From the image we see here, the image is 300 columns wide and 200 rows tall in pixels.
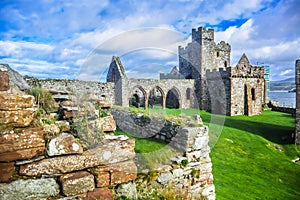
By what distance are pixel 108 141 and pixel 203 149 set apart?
372 centimetres

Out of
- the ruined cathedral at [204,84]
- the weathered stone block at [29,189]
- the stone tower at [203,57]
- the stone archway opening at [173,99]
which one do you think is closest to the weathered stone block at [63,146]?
the weathered stone block at [29,189]

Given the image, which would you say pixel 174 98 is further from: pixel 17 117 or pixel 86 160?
pixel 17 117

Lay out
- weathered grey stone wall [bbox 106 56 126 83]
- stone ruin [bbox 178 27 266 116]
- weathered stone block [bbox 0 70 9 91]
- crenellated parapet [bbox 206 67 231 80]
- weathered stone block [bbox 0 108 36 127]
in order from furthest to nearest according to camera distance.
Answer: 1. stone ruin [bbox 178 27 266 116]
2. crenellated parapet [bbox 206 67 231 80]
3. weathered grey stone wall [bbox 106 56 126 83]
4. weathered stone block [bbox 0 70 9 91]
5. weathered stone block [bbox 0 108 36 127]

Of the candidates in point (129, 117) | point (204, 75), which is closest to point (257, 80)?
point (204, 75)

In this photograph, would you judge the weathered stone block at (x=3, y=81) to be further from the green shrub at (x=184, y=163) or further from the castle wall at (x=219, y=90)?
the castle wall at (x=219, y=90)

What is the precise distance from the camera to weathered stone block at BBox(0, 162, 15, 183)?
3.16 m

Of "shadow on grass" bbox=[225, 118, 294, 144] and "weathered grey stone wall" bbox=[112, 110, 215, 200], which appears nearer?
"weathered grey stone wall" bbox=[112, 110, 215, 200]

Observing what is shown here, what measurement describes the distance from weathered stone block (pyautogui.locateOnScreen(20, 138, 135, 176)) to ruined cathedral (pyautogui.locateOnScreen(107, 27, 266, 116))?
85.1ft

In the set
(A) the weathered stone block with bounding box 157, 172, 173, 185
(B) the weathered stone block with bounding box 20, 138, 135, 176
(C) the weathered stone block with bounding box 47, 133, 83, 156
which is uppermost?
(C) the weathered stone block with bounding box 47, 133, 83, 156

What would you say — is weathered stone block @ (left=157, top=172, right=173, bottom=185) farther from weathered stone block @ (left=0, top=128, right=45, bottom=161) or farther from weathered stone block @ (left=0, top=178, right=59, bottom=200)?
weathered stone block @ (left=0, top=128, right=45, bottom=161)

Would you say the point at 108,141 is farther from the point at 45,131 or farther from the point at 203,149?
the point at 203,149

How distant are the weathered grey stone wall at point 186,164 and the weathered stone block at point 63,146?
1.79m

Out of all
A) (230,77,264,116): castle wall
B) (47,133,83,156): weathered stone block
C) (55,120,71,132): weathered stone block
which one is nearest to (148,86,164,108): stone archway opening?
(230,77,264,116): castle wall

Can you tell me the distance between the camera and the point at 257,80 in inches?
1421
